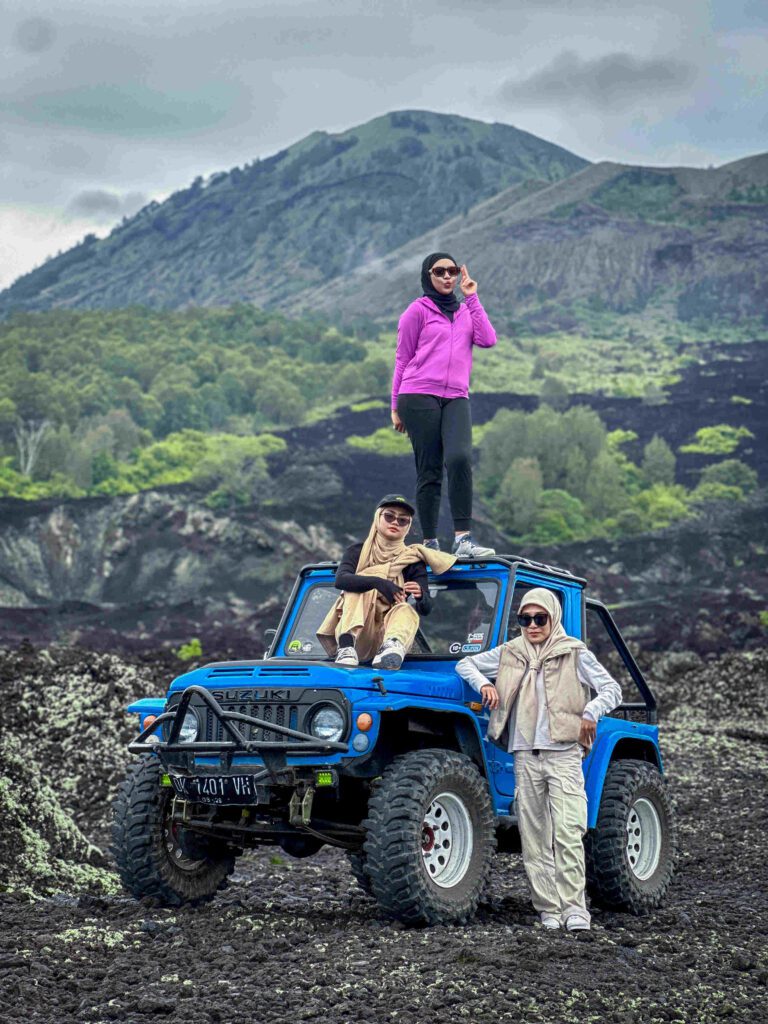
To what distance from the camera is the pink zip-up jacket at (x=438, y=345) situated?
419 inches

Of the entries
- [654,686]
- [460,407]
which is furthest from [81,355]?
[460,407]

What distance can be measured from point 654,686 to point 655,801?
1946 centimetres

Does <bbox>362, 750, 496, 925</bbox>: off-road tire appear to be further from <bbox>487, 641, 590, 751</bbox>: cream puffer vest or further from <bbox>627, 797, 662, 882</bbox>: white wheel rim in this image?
<bbox>627, 797, 662, 882</bbox>: white wheel rim

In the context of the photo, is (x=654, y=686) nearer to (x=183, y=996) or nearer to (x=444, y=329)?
(x=444, y=329)

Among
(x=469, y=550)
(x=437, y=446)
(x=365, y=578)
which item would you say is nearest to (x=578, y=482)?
(x=437, y=446)

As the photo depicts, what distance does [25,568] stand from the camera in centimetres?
6606

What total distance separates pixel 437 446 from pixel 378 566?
6.19 ft

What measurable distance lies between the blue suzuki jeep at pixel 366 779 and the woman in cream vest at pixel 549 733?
25 cm

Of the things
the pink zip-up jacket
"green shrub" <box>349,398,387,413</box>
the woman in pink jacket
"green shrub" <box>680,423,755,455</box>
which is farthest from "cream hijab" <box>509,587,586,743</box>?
"green shrub" <box>349,398,387,413</box>

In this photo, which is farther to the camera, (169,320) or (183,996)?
(169,320)

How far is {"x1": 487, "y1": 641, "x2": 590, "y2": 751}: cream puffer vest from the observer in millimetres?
8414

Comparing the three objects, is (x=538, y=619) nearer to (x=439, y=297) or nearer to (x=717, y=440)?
(x=439, y=297)

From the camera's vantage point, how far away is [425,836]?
26.6 feet

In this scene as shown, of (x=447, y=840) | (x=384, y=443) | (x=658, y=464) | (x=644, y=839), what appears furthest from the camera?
(x=658, y=464)
